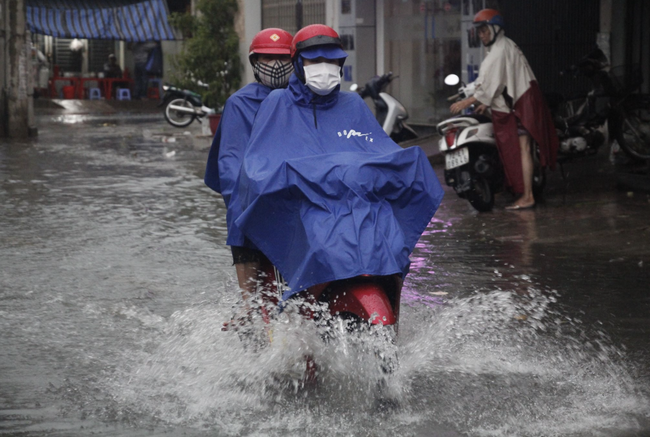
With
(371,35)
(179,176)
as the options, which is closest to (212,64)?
(371,35)

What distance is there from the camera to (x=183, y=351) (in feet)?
15.6

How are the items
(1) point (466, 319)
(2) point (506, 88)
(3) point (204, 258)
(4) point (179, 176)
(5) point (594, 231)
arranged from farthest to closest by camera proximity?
1. (4) point (179, 176)
2. (2) point (506, 88)
3. (5) point (594, 231)
4. (3) point (204, 258)
5. (1) point (466, 319)

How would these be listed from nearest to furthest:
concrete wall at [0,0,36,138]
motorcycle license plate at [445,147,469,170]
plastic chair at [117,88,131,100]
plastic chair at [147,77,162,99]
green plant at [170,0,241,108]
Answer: motorcycle license plate at [445,147,469,170], concrete wall at [0,0,36,138], green plant at [170,0,241,108], plastic chair at [117,88,131,100], plastic chair at [147,77,162,99]

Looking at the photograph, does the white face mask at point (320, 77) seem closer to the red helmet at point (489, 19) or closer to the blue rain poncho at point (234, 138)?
the blue rain poncho at point (234, 138)

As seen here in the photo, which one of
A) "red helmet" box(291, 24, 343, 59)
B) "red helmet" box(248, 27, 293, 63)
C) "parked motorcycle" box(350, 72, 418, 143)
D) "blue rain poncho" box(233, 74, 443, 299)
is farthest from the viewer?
"parked motorcycle" box(350, 72, 418, 143)

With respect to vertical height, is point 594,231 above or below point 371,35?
below

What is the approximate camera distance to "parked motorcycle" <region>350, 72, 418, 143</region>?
1332 centimetres

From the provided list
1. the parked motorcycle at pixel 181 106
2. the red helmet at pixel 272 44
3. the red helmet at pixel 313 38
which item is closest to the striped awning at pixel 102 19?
the parked motorcycle at pixel 181 106

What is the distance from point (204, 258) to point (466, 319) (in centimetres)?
255

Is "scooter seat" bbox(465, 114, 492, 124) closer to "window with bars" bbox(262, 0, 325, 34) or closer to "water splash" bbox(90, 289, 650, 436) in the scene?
"water splash" bbox(90, 289, 650, 436)

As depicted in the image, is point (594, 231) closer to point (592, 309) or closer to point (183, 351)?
point (592, 309)

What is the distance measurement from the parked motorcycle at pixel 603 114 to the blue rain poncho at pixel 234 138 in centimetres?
641

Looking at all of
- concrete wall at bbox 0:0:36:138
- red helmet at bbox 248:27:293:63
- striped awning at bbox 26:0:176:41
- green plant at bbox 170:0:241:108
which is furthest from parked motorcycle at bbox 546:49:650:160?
striped awning at bbox 26:0:176:41

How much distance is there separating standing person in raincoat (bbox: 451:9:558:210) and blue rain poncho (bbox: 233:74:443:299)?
505cm
